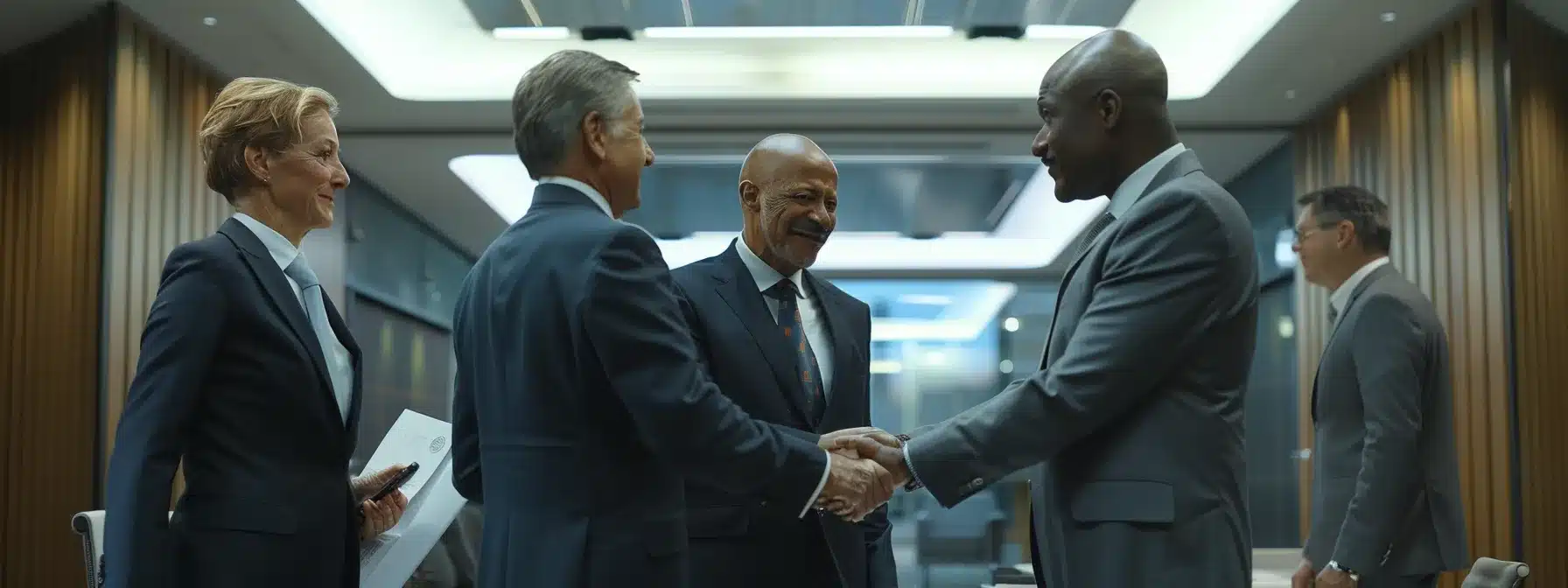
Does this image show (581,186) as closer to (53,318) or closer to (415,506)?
(415,506)

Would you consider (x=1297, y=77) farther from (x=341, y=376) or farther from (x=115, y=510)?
(x=115, y=510)

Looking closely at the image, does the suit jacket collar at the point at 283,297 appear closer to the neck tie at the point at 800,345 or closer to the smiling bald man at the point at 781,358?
the smiling bald man at the point at 781,358

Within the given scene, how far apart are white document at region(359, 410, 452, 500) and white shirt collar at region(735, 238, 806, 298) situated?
76cm

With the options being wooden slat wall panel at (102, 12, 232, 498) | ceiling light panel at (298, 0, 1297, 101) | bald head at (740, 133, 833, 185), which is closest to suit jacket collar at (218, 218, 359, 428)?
bald head at (740, 133, 833, 185)

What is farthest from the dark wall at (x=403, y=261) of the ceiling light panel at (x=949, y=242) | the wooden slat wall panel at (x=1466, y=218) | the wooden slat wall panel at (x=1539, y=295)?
the wooden slat wall panel at (x=1539, y=295)

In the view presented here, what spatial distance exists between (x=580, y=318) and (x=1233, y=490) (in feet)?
3.20

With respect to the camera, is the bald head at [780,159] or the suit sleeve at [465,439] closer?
the suit sleeve at [465,439]

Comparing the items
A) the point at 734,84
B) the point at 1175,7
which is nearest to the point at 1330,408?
the point at 1175,7

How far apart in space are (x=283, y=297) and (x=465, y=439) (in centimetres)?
36

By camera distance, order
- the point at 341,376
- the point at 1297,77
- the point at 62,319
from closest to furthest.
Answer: the point at 341,376, the point at 62,319, the point at 1297,77

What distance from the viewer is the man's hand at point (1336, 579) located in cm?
325

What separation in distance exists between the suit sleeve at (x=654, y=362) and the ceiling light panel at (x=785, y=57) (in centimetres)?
500

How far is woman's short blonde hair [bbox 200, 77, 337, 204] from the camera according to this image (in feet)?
7.54

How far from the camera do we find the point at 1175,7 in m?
6.66
